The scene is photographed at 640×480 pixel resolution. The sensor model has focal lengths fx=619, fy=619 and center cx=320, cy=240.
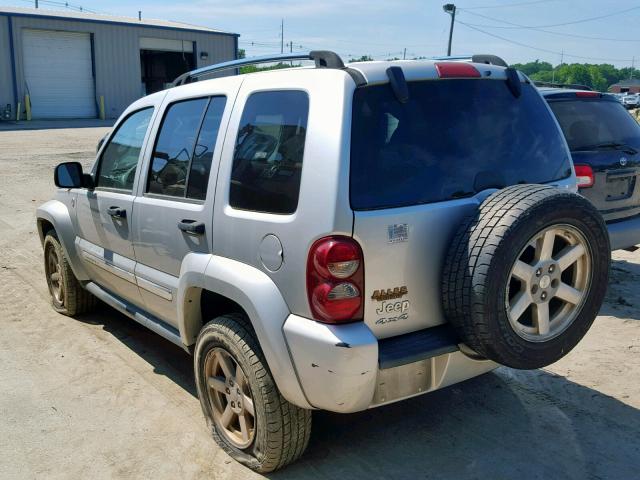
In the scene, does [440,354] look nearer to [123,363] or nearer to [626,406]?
[626,406]

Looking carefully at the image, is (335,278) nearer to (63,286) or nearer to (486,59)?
(486,59)


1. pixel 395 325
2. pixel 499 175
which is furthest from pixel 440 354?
pixel 499 175

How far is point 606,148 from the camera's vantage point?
18.7 ft

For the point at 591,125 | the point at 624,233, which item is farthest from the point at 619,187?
the point at 591,125

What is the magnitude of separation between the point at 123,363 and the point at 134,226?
3.74 feet

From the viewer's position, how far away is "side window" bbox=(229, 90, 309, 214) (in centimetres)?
280

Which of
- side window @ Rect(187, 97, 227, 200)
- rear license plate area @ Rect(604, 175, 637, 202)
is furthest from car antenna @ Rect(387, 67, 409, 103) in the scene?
rear license plate area @ Rect(604, 175, 637, 202)

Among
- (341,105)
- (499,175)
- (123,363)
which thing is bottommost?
(123,363)

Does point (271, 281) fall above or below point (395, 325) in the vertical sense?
above

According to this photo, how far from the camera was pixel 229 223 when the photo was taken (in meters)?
3.05

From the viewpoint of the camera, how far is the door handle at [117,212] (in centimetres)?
404

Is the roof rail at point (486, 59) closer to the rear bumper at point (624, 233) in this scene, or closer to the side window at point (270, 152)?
the side window at point (270, 152)

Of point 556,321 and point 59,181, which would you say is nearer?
point 556,321

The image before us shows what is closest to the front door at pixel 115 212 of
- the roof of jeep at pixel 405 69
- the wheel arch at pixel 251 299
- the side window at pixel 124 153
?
the side window at pixel 124 153
